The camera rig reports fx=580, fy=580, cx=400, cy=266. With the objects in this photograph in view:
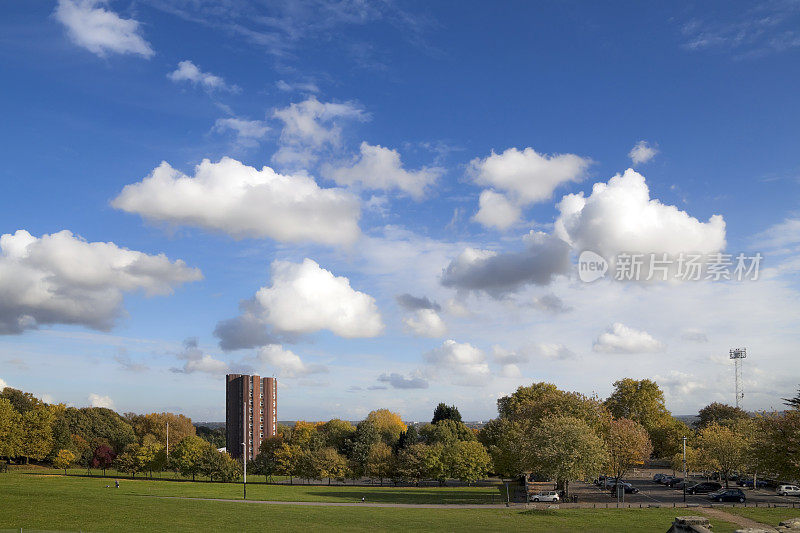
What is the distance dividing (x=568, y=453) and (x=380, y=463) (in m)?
43.9

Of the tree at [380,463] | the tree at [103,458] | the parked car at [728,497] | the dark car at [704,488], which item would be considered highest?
the parked car at [728,497]

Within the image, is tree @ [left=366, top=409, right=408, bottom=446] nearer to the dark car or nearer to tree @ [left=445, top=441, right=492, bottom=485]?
tree @ [left=445, top=441, right=492, bottom=485]

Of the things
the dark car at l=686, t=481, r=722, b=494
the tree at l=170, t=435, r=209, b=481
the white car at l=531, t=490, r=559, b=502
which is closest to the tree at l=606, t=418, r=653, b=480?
the dark car at l=686, t=481, r=722, b=494

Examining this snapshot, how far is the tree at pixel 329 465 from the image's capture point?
96000 mm

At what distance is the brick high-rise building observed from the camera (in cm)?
15088

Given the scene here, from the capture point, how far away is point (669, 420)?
352 feet

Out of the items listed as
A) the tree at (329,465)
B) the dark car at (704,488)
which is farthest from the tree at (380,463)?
the dark car at (704,488)

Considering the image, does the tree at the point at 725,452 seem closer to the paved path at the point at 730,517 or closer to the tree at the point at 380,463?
the paved path at the point at 730,517

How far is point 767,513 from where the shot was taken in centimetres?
4981

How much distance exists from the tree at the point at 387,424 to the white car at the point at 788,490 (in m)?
64.4

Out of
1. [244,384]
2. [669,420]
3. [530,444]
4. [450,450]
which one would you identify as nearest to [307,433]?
[450,450]

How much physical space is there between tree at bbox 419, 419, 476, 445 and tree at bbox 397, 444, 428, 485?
667 centimetres

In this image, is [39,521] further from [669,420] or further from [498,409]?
[669,420]

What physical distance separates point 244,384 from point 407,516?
371ft
